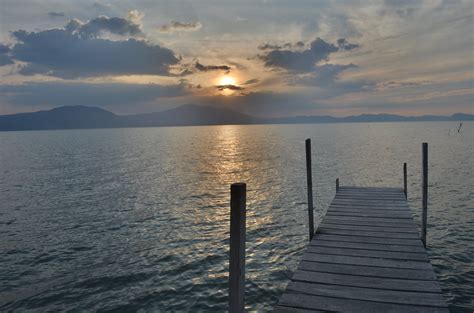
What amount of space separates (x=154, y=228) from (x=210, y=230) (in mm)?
3154

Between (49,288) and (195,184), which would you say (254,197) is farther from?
(49,288)

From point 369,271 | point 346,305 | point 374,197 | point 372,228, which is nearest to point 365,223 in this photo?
point 372,228

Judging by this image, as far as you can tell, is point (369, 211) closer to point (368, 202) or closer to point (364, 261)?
point (368, 202)

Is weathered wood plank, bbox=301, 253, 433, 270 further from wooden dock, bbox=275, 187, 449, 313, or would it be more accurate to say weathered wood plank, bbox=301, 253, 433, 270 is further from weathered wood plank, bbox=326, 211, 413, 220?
weathered wood plank, bbox=326, 211, 413, 220

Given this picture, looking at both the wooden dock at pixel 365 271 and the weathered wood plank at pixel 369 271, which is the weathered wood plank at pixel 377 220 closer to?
the wooden dock at pixel 365 271

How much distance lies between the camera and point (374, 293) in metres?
6.62

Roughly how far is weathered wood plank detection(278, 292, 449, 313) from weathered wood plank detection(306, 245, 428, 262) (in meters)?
2.44

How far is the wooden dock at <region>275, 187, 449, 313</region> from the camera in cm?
624

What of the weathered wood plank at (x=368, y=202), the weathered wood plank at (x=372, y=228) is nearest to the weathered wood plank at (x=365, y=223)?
the weathered wood plank at (x=372, y=228)

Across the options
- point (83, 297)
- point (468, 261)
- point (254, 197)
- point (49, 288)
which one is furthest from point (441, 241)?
point (49, 288)

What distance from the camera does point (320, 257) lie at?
8.52 meters

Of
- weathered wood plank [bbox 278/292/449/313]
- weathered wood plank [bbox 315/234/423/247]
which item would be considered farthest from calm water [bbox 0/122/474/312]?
weathered wood plank [bbox 278/292/449/313]

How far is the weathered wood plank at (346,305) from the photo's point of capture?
19.7ft

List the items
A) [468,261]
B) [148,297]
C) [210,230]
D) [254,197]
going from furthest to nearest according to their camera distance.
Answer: [254,197]
[210,230]
[468,261]
[148,297]
